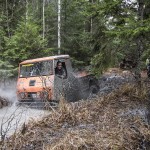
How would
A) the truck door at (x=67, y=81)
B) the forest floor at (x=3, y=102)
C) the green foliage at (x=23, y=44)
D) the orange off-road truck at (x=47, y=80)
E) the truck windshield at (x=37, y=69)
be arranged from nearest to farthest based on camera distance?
1. the truck door at (x=67, y=81)
2. the orange off-road truck at (x=47, y=80)
3. the truck windshield at (x=37, y=69)
4. the forest floor at (x=3, y=102)
5. the green foliage at (x=23, y=44)

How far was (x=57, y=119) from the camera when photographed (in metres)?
8.05

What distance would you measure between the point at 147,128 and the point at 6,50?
46.0 ft

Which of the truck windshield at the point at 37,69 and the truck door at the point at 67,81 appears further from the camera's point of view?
the truck windshield at the point at 37,69

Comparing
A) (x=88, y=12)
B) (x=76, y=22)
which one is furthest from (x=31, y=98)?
(x=76, y=22)

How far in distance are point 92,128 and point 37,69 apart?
6.96 metres

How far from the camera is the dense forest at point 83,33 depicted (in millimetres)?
10891

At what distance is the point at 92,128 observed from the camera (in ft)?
24.6

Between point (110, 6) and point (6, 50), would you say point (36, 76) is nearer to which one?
point (110, 6)

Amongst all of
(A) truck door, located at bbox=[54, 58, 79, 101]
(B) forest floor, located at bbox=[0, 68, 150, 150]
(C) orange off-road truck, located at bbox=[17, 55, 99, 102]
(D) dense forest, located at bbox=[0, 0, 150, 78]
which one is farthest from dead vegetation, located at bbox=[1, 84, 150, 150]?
(C) orange off-road truck, located at bbox=[17, 55, 99, 102]

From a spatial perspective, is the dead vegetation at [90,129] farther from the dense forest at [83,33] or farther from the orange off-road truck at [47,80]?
the orange off-road truck at [47,80]

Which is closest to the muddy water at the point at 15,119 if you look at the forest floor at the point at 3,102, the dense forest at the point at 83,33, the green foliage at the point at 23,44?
the forest floor at the point at 3,102

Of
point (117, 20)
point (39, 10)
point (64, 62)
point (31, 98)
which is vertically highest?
point (39, 10)

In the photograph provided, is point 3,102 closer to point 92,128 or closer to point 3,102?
point 3,102

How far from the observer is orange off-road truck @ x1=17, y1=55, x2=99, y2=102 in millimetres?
12898
